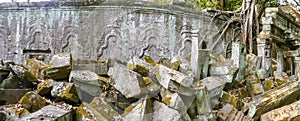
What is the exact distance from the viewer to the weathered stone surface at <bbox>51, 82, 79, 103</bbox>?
2.41 m

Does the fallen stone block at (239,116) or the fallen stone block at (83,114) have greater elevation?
the fallen stone block at (83,114)

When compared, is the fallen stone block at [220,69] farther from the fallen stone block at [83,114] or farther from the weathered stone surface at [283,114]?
the fallen stone block at [83,114]

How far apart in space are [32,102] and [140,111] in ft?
2.53

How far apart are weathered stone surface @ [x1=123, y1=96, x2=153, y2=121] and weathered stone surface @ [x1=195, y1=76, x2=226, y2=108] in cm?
74

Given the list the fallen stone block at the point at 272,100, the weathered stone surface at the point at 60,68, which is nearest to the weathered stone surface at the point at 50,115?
the weathered stone surface at the point at 60,68

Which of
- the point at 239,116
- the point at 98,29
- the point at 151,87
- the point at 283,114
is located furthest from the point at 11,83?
the point at 98,29

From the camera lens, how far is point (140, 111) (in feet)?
7.25

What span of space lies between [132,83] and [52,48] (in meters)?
4.57

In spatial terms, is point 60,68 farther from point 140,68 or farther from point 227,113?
point 227,113

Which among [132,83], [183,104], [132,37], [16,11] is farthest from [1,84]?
[16,11]

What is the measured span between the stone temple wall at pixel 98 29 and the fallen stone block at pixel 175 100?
375cm

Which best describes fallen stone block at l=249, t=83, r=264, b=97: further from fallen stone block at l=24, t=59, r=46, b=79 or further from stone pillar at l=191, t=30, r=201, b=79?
fallen stone block at l=24, t=59, r=46, b=79

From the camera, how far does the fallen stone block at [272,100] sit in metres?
2.83

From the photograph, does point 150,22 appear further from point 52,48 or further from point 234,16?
point 234,16
